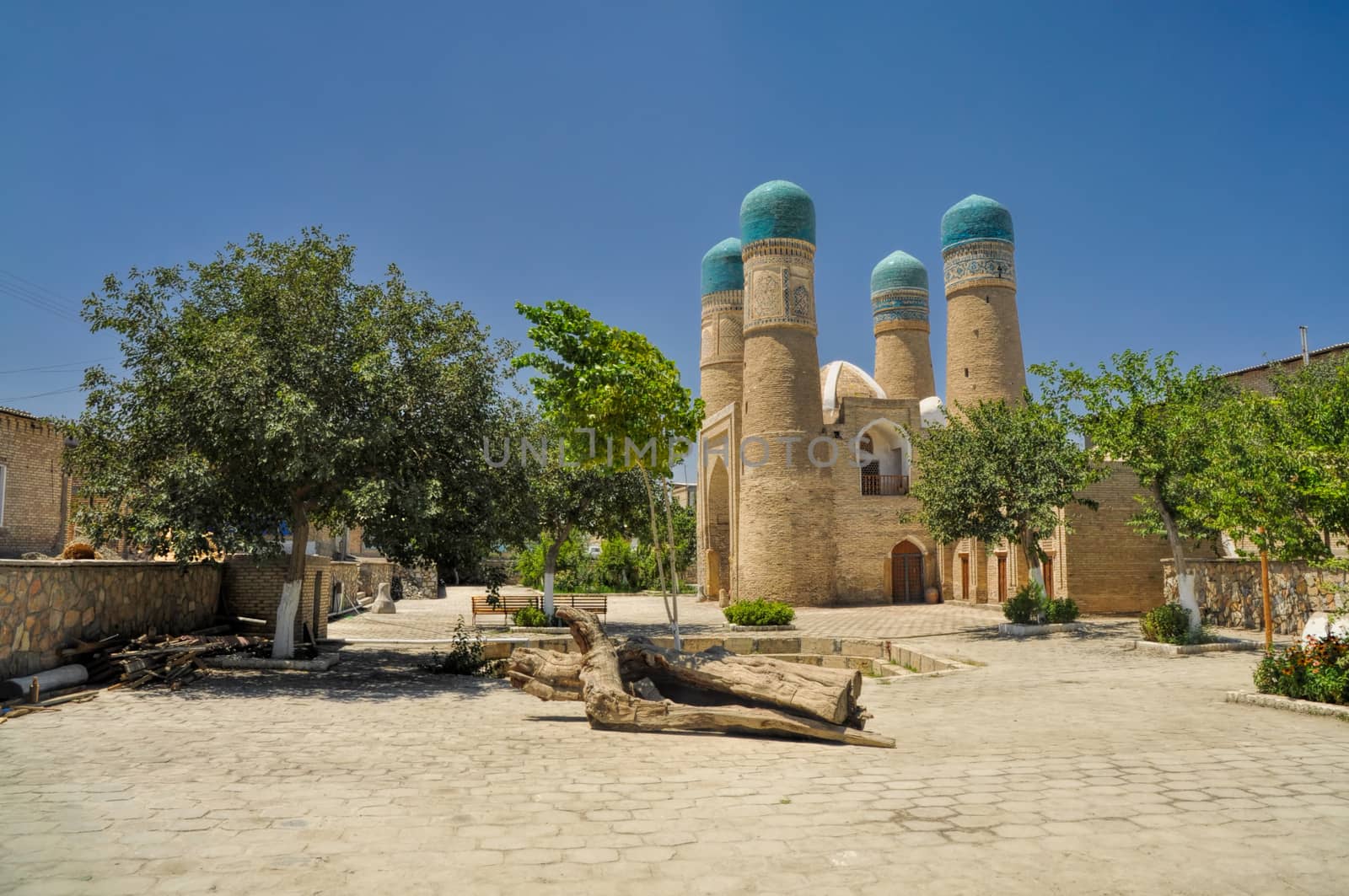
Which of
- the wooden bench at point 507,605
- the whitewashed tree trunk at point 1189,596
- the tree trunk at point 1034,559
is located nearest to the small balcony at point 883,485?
the tree trunk at point 1034,559

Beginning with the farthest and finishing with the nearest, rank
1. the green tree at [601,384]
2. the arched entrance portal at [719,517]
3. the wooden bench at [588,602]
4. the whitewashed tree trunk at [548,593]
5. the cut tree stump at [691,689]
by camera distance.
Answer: the arched entrance portal at [719,517], the wooden bench at [588,602], the whitewashed tree trunk at [548,593], the green tree at [601,384], the cut tree stump at [691,689]

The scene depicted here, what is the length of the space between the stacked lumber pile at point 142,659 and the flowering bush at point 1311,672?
37.8ft

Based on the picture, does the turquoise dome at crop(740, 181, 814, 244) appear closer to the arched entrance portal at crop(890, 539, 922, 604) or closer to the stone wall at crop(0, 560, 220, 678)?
the arched entrance portal at crop(890, 539, 922, 604)

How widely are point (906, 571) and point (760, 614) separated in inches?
480

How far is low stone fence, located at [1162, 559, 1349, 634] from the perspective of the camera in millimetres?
15344

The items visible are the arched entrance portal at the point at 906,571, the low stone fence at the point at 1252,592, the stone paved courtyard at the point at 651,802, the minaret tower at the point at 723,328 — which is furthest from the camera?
the minaret tower at the point at 723,328

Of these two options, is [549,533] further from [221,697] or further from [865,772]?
[865,772]

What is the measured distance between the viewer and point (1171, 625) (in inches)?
555

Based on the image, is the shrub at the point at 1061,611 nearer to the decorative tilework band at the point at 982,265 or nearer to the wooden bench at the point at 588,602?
the wooden bench at the point at 588,602

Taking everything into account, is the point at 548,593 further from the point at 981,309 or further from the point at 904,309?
the point at 904,309

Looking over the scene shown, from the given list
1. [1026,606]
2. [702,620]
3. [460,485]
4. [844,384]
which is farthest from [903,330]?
[460,485]

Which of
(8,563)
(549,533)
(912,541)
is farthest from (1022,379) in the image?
(8,563)

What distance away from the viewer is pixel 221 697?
9461mm

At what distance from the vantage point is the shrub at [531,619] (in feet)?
61.3
